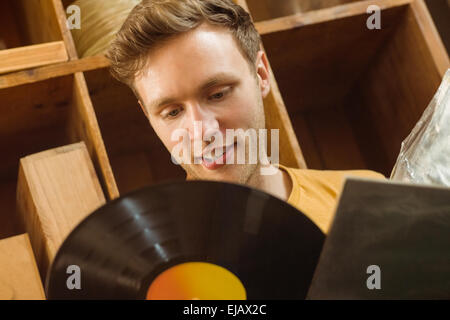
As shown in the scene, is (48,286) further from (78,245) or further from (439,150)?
(439,150)

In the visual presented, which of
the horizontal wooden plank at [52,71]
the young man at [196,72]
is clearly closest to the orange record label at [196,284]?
the young man at [196,72]

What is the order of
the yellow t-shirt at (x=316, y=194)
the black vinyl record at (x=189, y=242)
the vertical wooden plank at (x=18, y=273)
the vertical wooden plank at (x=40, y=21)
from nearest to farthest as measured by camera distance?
the black vinyl record at (x=189, y=242)
the vertical wooden plank at (x=18, y=273)
the yellow t-shirt at (x=316, y=194)
the vertical wooden plank at (x=40, y=21)

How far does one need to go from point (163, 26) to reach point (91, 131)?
0.33m

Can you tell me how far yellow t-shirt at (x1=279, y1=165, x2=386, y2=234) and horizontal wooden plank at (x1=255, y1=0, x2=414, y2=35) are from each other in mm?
378

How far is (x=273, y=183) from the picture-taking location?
133 centimetres

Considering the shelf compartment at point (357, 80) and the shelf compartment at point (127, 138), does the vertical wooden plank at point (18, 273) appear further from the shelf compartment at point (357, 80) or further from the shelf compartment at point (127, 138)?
the shelf compartment at point (357, 80)

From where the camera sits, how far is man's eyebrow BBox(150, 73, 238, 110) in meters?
1.10

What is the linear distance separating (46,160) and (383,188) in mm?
807

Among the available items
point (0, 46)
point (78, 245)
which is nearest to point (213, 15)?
point (78, 245)

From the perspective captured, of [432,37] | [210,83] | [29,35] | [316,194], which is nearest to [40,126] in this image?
[29,35]

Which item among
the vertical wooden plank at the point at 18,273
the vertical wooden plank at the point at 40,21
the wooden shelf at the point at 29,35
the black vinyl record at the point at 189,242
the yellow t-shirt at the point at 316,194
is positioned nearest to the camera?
the black vinyl record at the point at 189,242

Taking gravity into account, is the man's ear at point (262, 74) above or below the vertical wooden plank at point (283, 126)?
above

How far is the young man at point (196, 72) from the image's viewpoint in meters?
1.11

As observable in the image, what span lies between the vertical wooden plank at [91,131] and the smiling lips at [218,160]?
9.1 inches
